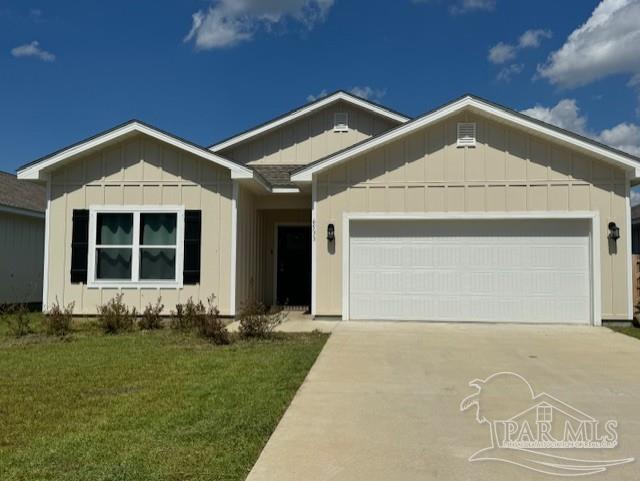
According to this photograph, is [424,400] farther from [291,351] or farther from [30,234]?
[30,234]

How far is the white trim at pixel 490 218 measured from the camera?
10711mm

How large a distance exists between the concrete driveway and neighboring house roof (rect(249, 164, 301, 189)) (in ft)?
16.1

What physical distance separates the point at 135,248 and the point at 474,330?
290 inches

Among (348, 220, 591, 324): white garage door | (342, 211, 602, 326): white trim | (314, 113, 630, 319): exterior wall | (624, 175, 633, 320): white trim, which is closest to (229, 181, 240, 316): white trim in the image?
(314, 113, 630, 319): exterior wall

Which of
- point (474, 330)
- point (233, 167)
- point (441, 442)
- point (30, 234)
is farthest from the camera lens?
point (30, 234)

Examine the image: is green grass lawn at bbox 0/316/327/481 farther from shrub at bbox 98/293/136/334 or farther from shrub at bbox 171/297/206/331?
shrub at bbox 171/297/206/331

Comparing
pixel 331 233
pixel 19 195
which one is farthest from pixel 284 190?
pixel 19 195

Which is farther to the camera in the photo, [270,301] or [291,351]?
[270,301]

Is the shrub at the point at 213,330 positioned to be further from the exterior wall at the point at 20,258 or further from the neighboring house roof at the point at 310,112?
the exterior wall at the point at 20,258

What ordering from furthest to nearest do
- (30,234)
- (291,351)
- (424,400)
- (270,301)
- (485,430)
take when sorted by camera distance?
(30,234), (270,301), (291,351), (424,400), (485,430)

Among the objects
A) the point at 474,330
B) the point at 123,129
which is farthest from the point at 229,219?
the point at 474,330

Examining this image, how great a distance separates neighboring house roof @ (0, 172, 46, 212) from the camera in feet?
50.7

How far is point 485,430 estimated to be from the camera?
4.36 meters

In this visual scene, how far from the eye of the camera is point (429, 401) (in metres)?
5.18
